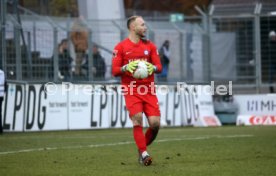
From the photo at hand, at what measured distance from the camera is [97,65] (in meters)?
26.2

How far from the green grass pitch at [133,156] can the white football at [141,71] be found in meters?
1.28

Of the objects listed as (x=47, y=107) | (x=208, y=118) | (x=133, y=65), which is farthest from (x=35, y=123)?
(x=133, y=65)

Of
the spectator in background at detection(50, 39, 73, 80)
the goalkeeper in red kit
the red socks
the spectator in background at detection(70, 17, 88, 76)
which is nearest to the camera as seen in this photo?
the red socks

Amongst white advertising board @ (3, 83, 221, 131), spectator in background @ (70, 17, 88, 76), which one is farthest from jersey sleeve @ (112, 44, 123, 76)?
spectator in background @ (70, 17, 88, 76)

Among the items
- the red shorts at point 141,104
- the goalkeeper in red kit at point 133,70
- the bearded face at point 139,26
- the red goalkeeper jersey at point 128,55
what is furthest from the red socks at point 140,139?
the bearded face at point 139,26

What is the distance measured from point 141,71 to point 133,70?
12 centimetres

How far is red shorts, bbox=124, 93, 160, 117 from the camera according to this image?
13.1 metres

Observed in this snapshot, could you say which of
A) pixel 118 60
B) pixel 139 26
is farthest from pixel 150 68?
pixel 139 26

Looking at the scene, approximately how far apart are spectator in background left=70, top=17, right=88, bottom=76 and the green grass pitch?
604 centimetres

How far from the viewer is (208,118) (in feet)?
92.4

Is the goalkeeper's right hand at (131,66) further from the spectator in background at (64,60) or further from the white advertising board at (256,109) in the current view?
the white advertising board at (256,109)

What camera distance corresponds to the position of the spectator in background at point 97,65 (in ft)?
85.5

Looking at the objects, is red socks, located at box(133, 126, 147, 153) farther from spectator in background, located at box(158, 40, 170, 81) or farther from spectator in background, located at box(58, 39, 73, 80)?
spectator in background, located at box(158, 40, 170, 81)

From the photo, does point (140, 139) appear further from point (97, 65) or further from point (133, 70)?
point (97, 65)
